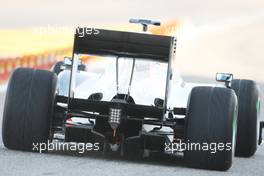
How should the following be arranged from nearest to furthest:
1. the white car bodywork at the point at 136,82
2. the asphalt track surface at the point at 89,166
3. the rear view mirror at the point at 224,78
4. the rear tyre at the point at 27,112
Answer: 1. the asphalt track surface at the point at 89,166
2. the rear tyre at the point at 27,112
3. the white car bodywork at the point at 136,82
4. the rear view mirror at the point at 224,78

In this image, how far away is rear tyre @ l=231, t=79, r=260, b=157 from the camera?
41.3ft

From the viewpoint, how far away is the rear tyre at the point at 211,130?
10.6 metres

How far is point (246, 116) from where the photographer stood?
1259cm

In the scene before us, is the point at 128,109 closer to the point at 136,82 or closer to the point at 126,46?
the point at 136,82

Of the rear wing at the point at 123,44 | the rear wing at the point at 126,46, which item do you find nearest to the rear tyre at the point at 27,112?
the rear wing at the point at 126,46

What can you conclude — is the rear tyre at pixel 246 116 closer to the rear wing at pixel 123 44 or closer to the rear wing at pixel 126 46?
the rear wing at pixel 126 46

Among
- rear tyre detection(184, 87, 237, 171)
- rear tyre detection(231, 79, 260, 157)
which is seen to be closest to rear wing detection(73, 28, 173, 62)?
rear tyre detection(184, 87, 237, 171)

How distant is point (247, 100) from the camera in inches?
496

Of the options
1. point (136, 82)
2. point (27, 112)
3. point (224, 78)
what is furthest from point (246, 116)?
point (27, 112)

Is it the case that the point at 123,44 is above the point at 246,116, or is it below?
above

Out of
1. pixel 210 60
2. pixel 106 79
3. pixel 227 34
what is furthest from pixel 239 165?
pixel 227 34

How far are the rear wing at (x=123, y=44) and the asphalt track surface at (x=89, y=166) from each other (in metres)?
1.06

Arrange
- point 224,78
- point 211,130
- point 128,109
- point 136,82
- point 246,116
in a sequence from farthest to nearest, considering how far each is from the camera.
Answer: point 246,116, point 224,78, point 136,82, point 128,109, point 211,130

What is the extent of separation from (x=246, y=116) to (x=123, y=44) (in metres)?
2.10
